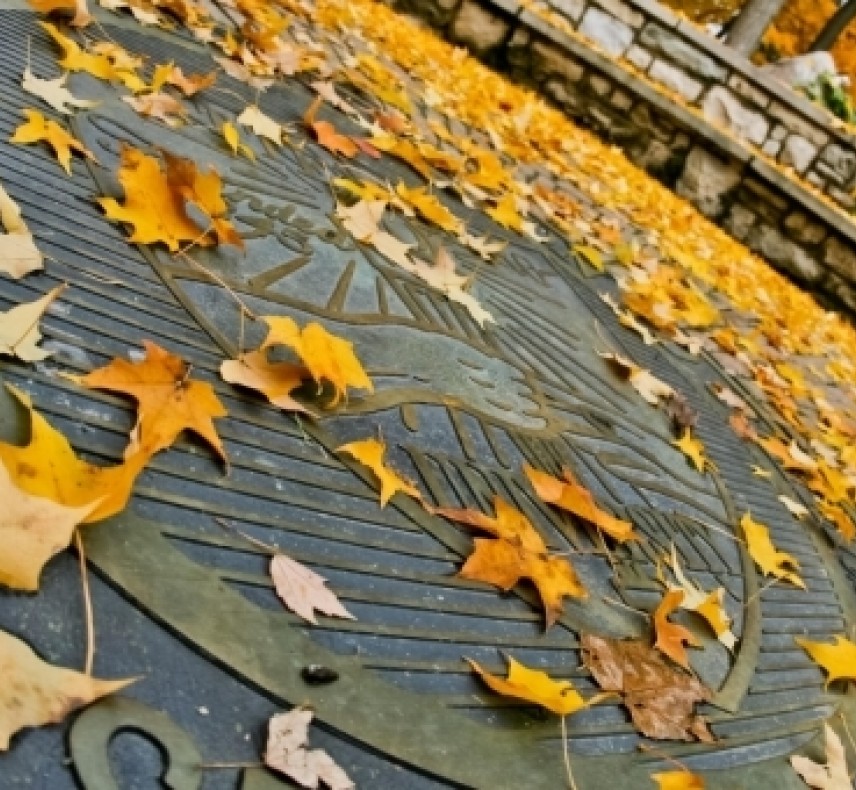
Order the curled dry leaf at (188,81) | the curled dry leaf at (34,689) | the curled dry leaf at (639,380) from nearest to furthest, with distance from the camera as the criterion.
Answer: the curled dry leaf at (34,689)
the curled dry leaf at (188,81)
the curled dry leaf at (639,380)

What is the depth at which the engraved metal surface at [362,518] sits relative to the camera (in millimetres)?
1115

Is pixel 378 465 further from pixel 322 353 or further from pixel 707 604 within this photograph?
pixel 707 604

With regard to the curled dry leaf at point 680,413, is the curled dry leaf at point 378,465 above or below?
below

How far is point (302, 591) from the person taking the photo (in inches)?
49.4

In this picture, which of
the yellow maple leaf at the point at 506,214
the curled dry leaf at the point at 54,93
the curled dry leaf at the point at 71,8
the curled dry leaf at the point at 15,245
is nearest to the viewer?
the curled dry leaf at the point at 15,245

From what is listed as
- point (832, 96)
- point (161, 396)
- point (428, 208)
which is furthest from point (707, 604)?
point (832, 96)

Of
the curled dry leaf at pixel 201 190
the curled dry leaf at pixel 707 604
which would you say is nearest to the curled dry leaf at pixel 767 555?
the curled dry leaf at pixel 707 604

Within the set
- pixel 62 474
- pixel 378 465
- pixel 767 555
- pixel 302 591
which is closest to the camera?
pixel 62 474

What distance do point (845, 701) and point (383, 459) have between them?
3.53ft

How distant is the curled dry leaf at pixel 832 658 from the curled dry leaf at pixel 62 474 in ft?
4.79

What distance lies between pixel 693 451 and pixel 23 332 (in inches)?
67.1

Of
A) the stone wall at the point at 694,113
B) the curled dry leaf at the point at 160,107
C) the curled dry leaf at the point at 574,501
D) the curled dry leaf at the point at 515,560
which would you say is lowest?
the curled dry leaf at the point at 515,560

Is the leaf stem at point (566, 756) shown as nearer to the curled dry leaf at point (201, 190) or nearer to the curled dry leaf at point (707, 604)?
the curled dry leaf at point (707, 604)

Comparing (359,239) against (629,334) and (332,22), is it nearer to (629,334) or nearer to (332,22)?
(629,334)
